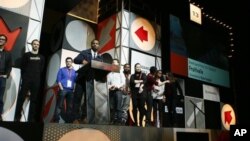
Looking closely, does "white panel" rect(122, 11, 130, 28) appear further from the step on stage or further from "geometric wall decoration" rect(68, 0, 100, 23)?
the step on stage

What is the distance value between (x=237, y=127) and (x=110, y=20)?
439 centimetres

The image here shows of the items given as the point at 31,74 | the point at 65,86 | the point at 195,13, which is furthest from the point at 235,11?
the point at 31,74

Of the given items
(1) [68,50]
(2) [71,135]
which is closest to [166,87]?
(2) [71,135]

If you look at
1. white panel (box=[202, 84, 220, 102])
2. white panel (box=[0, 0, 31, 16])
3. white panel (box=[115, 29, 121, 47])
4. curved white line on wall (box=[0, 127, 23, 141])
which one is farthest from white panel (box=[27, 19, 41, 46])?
white panel (box=[202, 84, 220, 102])

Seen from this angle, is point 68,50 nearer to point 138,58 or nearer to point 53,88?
point 53,88

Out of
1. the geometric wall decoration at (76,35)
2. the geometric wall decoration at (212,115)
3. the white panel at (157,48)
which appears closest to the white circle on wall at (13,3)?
the geometric wall decoration at (76,35)

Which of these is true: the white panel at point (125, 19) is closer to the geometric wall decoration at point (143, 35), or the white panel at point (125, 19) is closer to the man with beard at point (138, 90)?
the geometric wall decoration at point (143, 35)

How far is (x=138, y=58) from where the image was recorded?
21.7 ft

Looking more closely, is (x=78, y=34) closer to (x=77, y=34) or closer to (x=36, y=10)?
(x=77, y=34)

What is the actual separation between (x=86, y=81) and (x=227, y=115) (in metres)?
7.01

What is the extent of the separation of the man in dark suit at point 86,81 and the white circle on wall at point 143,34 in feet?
11.0

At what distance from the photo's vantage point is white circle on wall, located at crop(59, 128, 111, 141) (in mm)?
2701

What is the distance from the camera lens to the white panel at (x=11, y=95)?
14.6ft

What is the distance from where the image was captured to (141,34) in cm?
689
